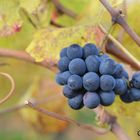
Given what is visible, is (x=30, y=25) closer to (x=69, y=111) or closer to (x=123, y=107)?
(x=123, y=107)

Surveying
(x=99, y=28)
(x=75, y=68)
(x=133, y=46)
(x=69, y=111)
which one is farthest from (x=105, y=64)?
(x=69, y=111)

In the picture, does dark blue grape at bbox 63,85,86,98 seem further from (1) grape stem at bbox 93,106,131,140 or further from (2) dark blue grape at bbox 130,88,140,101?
Answer: (1) grape stem at bbox 93,106,131,140

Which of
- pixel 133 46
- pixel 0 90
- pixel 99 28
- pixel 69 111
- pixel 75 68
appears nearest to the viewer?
pixel 75 68

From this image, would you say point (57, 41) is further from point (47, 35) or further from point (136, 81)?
point (136, 81)

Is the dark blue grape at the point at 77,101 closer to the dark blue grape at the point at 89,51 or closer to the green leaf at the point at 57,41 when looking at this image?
the dark blue grape at the point at 89,51

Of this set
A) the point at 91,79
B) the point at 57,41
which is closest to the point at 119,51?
the point at 57,41

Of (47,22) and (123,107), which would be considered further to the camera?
(47,22)
